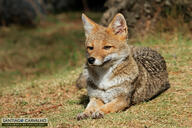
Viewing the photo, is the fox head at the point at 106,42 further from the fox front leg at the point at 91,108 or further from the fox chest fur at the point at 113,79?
the fox front leg at the point at 91,108

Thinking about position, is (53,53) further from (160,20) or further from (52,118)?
(52,118)

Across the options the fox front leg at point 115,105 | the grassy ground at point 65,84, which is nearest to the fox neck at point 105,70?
the fox front leg at point 115,105

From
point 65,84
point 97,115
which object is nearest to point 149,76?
point 97,115

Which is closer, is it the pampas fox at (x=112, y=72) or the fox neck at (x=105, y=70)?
the pampas fox at (x=112, y=72)

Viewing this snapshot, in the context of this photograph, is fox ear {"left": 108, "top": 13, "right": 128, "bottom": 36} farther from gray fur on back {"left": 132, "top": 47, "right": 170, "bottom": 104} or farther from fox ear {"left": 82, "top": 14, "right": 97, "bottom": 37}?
gray fur on back {"left": 132, "top": 47, "right": 170, "bottom": 104}

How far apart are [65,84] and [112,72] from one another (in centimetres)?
245

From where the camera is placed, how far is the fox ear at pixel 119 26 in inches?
241

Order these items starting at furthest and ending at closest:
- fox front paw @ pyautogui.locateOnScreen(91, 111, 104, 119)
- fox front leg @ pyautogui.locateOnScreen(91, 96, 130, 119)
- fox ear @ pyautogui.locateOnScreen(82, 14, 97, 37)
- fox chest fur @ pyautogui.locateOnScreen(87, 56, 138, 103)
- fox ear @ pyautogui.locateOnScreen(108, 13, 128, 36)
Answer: fox ear @ pyautogui.locateOnScreen(82, 14, 97, 37) < fox ear @ pyautogui.locateOnScreen(108, 13, 128, 36) < fox chest fur @ pyautogui.locateOnScreen(87, 56, 138, 103) < fox front leg @ pyautogui.locateOnScreen(91, 96, 130, 119) < fox front paw @ pyautogui.locateOnScreen(91, 111, 104, 119)

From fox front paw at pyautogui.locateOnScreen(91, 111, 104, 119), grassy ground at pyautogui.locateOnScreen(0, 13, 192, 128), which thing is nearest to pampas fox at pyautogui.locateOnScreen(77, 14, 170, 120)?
fox front paw at pyautogui.locateOnScreen(91, 111, 104, 119)

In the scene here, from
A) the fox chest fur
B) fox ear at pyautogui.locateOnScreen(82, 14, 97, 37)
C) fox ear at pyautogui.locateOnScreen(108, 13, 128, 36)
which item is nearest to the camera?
the fox chest fur

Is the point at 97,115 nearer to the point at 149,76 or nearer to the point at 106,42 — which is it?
the point at 106,42

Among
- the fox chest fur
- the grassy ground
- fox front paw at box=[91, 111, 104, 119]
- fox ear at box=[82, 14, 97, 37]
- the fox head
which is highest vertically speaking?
fox ear at box=[82, 14, 97, 37]

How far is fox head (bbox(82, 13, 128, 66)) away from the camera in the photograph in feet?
19.0

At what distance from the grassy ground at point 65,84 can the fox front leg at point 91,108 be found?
0.13m
